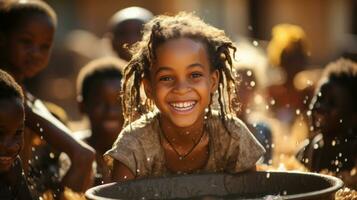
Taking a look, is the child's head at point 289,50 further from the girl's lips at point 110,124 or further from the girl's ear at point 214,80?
the girl's ear at point 214,80

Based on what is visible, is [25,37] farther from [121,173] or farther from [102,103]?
[121,173]

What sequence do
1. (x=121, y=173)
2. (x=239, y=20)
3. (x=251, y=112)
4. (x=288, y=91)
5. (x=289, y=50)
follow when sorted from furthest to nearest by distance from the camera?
1. (x=239, y=20)
2. (x=289, y=50)
3. (x=288, y=91)
4. (x=251, y=112)
5. (x=121, y=173)

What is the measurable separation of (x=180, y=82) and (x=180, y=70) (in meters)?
0.06

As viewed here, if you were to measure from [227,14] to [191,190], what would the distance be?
14.5 metres

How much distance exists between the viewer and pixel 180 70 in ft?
19.0

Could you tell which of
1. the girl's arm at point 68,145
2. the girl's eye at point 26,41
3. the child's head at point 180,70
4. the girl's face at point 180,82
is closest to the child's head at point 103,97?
the girl's eye at point 26,41

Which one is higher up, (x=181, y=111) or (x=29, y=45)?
(x=29, y=45)

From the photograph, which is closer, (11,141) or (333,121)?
(11,141)

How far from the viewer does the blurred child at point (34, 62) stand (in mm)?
6500

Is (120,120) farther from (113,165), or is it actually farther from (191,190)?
(191,190)

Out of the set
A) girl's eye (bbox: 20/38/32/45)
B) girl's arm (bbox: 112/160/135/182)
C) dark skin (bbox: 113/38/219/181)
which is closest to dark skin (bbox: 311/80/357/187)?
dark skin (bbox: 113/38/219/181)

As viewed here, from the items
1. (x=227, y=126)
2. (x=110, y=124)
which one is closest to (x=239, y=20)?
(x=110, y=124)

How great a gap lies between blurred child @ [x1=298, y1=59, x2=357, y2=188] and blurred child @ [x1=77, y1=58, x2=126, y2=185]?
1.34 meters

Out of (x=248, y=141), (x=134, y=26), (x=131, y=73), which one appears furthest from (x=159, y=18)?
(x=134, y=26)
